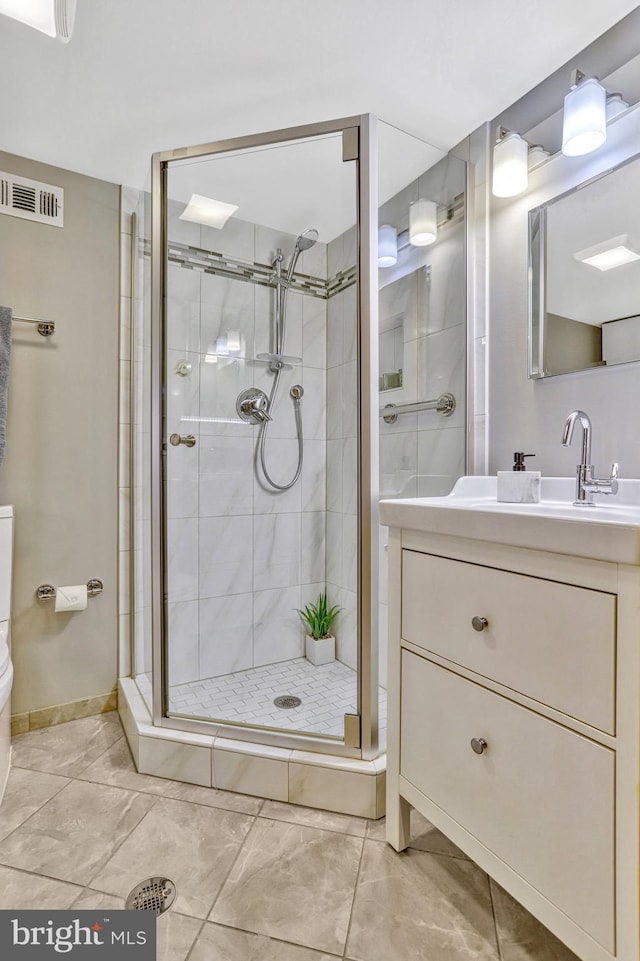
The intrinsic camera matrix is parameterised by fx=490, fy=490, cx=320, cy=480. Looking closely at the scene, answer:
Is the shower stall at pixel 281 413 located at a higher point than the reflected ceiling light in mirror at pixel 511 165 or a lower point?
lower

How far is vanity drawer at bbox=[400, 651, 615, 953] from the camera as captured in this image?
0.82 metres

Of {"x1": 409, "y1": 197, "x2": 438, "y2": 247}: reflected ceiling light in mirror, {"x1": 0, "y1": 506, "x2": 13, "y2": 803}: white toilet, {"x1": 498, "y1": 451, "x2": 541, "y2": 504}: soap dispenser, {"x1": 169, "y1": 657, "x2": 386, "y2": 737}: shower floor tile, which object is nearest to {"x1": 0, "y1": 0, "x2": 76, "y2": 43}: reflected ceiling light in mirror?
{"x1": 409, "y1": 197, "x2": 438, "y2": 247}: reflected ceiling light in mirror

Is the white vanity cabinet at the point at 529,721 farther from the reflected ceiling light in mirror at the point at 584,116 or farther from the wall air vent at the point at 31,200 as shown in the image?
the wall air vent at the point at 31,200

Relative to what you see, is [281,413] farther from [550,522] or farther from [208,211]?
[550,522]

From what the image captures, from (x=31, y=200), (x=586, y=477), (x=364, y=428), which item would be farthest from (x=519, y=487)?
(x=31, y=200)

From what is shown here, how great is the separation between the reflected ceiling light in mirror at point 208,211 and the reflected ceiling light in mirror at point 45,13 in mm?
667

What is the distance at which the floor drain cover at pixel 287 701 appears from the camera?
1693 millimetres

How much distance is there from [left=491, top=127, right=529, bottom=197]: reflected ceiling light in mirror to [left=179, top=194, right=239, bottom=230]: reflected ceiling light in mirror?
90 centimetres

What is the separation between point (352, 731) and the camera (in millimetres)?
1448

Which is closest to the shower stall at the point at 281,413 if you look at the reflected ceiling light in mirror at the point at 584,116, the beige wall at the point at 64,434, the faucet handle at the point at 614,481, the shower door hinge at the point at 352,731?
the shower door hinge at the point at 352,731

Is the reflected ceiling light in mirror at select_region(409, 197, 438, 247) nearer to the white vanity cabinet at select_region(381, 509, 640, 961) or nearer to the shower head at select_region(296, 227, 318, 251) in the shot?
the shower head at select_region(296, 227, 318, 251)

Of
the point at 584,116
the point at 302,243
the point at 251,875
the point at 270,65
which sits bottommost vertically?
the point at 251,875

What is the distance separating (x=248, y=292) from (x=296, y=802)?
1.74m

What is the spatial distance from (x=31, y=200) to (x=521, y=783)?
238cm
